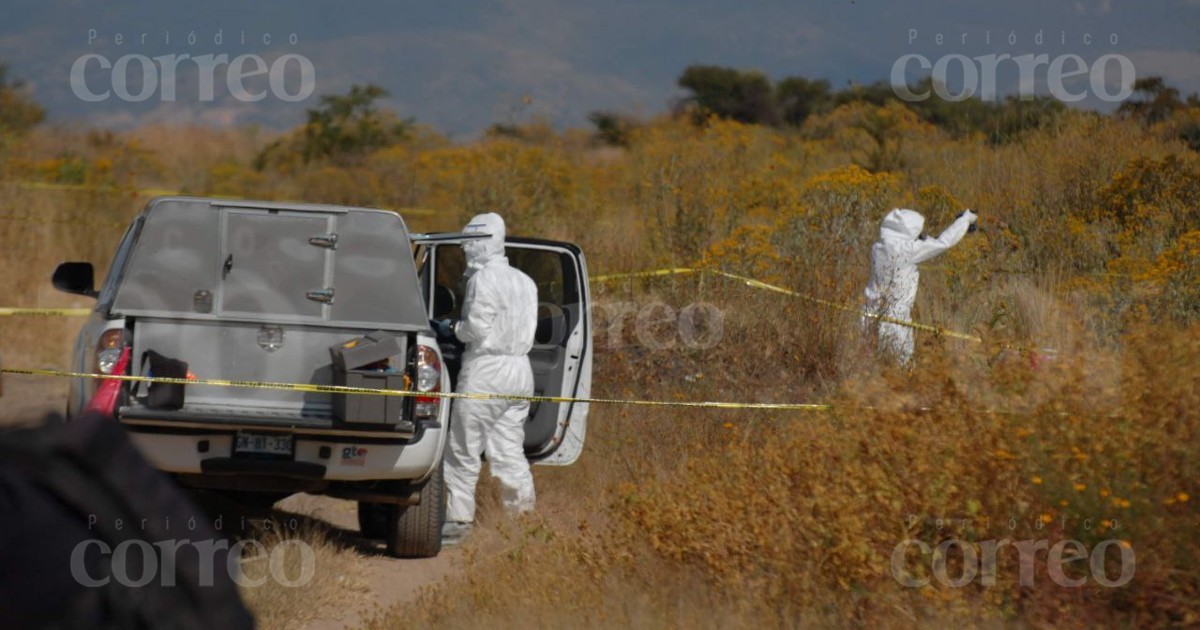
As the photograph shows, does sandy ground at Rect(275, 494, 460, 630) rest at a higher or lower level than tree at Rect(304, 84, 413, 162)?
lower

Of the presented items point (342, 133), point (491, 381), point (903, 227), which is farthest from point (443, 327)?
point (342, 133)

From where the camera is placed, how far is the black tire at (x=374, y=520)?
25.9ft

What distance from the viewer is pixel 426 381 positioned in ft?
23.2

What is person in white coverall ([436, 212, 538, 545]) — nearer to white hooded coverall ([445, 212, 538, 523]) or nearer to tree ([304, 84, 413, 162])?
white hooded coverall ([445, 212, 538, 523])

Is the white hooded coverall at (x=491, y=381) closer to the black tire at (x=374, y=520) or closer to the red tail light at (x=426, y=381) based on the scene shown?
the black tire at (x=374, y=520)

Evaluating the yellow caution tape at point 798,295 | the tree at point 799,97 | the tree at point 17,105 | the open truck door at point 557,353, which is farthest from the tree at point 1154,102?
the tree at point 17,105

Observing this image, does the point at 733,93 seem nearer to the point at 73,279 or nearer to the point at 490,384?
the point at 490,384

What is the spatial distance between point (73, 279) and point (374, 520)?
2236mm

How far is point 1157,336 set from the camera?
5.48m

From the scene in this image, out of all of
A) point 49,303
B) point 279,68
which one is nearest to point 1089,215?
point 279,68

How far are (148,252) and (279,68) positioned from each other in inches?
148

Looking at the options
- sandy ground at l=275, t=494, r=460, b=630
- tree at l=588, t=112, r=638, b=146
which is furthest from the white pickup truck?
tree at l=588, t=112, r=638, b=146

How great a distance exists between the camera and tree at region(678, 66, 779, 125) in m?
37.3

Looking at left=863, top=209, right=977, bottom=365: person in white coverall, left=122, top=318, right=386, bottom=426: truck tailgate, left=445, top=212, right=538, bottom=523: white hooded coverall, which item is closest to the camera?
left=122, top=318, right=386, bottom=426: truck tailgate
